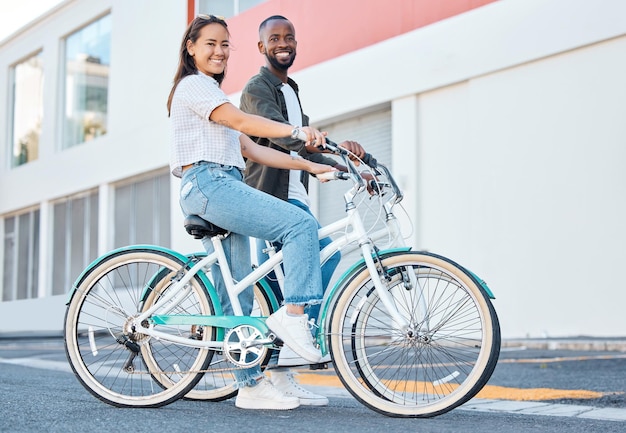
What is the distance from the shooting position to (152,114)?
19.6m

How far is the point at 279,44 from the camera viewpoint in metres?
4.87

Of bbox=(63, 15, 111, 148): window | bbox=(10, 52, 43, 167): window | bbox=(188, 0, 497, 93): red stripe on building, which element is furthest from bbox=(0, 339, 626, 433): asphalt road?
bbox=(10, 52, 43, 167): window

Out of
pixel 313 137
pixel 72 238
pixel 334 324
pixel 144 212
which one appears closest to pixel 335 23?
pixel 144 212

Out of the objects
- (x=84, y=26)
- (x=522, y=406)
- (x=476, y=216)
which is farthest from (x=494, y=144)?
(x=84, y=26)

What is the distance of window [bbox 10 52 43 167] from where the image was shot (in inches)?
961

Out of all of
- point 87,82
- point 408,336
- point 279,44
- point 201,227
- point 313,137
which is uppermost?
point 87,82

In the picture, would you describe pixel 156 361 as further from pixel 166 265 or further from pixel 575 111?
pixel 575 111

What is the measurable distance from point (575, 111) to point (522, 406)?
22.5ft

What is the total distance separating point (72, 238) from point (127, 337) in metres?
18.9

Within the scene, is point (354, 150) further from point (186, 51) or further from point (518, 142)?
point (518, 142)

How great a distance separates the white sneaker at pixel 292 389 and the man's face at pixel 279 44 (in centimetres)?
157

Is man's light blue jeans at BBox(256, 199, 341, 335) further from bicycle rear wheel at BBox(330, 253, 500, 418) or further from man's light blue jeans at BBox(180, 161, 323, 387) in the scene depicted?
bicycle rear wheel at BBox(330, 253, 500, 418)

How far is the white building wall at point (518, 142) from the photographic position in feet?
35.6

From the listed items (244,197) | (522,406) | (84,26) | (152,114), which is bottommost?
(522,406)
